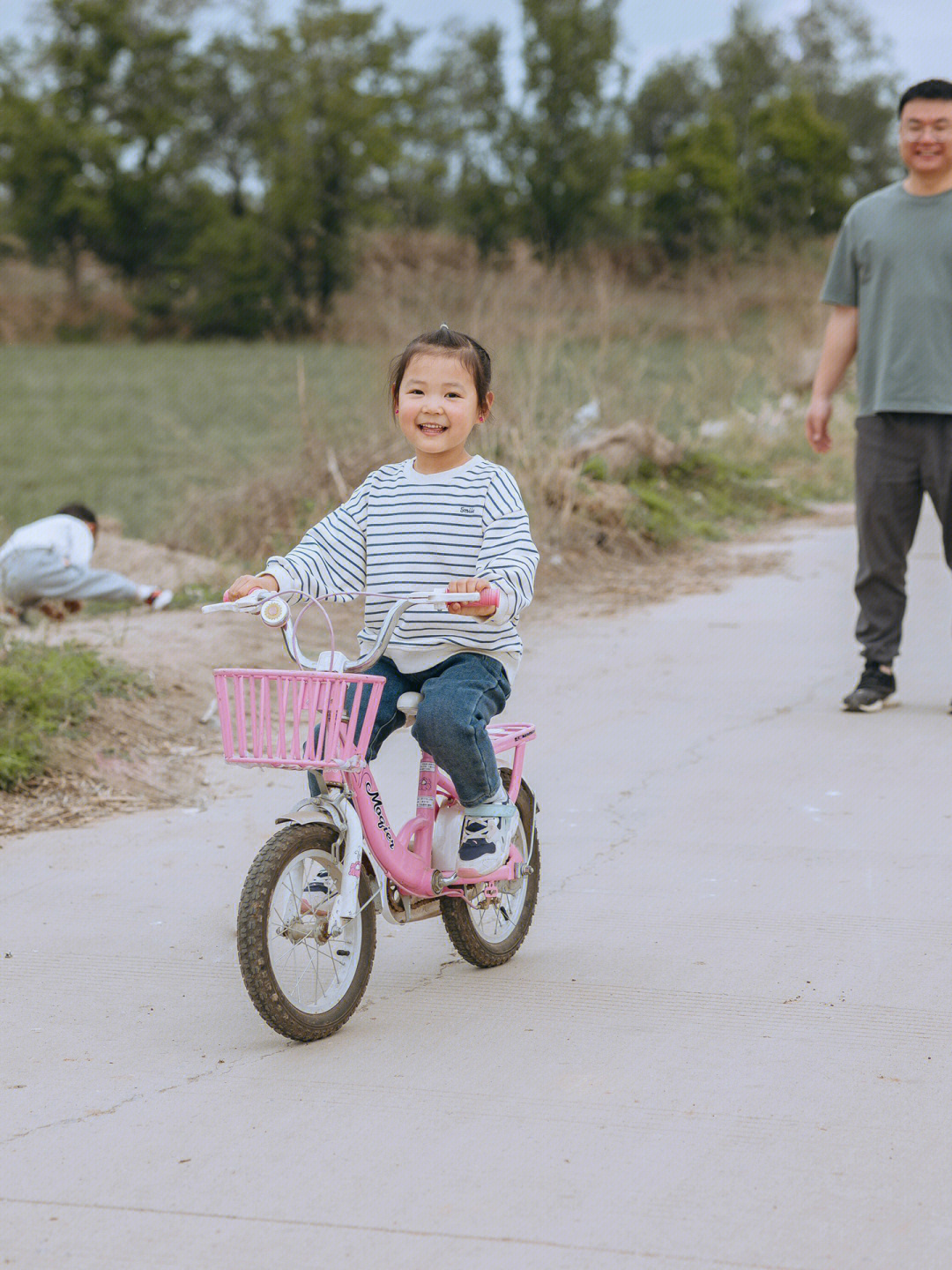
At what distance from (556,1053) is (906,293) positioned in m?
3.79

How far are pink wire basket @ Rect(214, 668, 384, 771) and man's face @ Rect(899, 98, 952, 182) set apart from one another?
3716mm

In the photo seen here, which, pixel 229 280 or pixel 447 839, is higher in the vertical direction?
pixel 229 280

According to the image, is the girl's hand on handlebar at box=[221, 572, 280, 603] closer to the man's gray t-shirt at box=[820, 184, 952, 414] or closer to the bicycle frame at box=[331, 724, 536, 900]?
the bicycle frame at box=[331, 724, 536, 900]

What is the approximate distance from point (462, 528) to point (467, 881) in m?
0.77

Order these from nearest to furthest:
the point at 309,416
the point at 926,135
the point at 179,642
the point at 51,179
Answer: the point at 926,135 → the point at 179,642 → the point at 309,416 → the point at 51,179

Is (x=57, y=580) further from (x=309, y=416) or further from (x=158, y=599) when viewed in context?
(x=309, y=416)

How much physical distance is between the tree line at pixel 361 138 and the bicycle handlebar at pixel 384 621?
1729 inches

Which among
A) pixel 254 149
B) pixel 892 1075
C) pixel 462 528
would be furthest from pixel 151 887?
pixel 254 149

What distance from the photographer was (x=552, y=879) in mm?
4312

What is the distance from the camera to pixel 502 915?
12.3 ft

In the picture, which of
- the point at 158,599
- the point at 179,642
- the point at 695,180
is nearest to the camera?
the point at 179,642

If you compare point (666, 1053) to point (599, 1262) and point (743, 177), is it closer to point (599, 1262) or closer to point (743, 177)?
point (599, 1262)

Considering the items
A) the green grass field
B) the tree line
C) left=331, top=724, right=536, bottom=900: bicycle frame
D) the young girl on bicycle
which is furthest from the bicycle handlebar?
the tree line

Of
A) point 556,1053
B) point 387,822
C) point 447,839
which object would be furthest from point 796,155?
point 556,1053
